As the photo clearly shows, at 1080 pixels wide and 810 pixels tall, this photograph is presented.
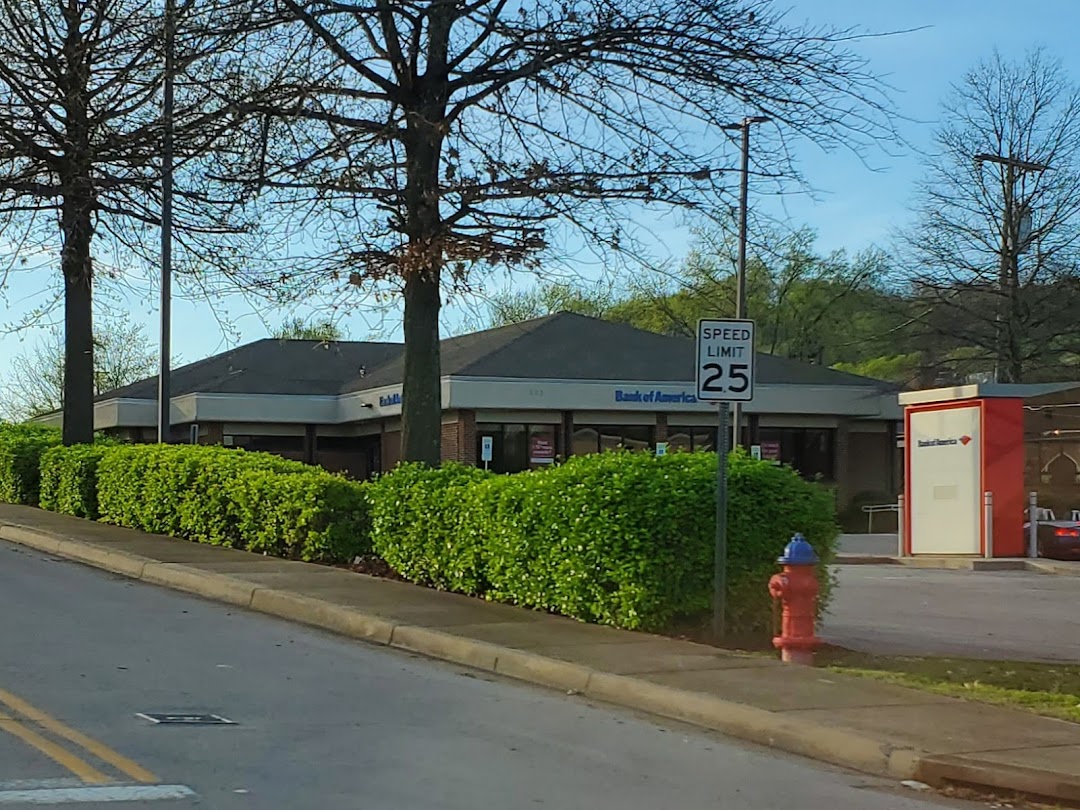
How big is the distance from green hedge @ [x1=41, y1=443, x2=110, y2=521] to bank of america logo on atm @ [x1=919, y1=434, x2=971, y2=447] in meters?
15.5

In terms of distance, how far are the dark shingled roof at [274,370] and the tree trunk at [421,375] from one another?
90.7ft

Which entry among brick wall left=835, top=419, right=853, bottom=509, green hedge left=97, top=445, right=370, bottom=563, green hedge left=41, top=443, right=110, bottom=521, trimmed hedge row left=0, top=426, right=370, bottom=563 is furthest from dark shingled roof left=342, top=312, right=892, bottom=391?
green hedge left=97, top=445, right=370, bottom=563

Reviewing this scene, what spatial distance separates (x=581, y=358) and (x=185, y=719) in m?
32.2

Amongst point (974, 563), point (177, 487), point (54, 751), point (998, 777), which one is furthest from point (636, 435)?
point (54, 751)

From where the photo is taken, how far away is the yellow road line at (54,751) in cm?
679

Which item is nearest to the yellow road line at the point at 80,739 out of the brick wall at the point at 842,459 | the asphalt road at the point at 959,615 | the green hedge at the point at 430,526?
the green hedge at the point at 430,526

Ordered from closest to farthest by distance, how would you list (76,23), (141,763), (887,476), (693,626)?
(141,763), (693,626), (76,23), (887,476)

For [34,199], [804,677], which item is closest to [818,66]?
[804,677]

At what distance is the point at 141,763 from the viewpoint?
282 inches

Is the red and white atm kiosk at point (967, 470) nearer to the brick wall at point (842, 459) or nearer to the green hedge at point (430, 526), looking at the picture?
the green hedge at point (430, 526)

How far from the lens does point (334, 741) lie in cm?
802

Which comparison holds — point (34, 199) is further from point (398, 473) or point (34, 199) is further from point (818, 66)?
point (818, 66)

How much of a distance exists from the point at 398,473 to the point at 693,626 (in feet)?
15.3

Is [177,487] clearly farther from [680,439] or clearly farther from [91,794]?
[680,439]
